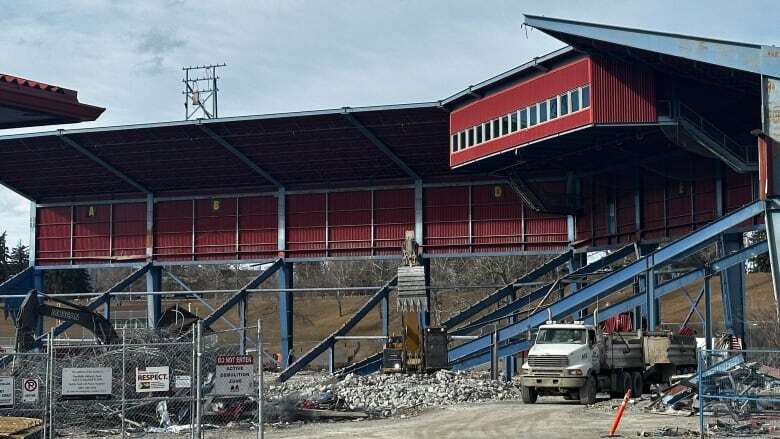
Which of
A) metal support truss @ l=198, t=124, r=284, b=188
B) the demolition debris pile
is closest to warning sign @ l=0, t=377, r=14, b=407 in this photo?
the demolition debris pile

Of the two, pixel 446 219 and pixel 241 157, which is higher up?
pixel 241 157

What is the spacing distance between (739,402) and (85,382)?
15.6 meters

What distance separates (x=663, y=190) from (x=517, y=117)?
893 centimetres

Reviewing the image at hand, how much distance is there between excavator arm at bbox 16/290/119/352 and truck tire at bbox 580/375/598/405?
15560 millimetres

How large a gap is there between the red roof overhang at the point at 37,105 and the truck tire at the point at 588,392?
1675 cm

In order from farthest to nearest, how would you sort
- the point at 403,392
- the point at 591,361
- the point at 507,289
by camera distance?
the point at 507,289, the point at 403,392, the point at 591,361

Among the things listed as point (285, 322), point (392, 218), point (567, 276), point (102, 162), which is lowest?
point (285, 322)

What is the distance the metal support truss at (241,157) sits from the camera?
55662 millimetres

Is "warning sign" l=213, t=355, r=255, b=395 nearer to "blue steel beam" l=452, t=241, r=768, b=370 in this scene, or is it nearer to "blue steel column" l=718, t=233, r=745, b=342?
"blue steel beam" l=452, t=241, r=768, b=370

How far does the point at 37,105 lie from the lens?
26.0 meters

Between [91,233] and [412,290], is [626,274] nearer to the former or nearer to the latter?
[412,290]

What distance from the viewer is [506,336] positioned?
48.9m

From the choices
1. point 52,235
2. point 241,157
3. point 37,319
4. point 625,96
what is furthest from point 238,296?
point 625,96

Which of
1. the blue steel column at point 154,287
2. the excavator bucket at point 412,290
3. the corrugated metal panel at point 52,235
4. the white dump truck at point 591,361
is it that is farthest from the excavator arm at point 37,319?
the corrugated metal panel at point 52,235
